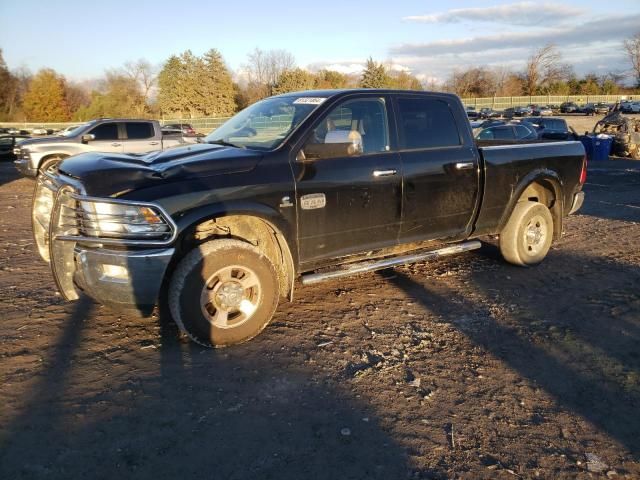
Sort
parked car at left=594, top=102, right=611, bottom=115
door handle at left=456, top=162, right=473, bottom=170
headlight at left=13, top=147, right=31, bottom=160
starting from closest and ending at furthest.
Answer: door handle at left=456, top=162, right=473, bottom=170
headlight at left=13, top=147, right=31, bottom=160
parked car at left=594, top=102, right=611, bottom=115

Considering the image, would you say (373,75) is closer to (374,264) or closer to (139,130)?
(139,130)

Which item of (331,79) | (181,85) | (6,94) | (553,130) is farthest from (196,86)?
(553,130)

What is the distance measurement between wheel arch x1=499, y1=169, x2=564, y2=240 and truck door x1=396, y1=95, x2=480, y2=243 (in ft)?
2.26

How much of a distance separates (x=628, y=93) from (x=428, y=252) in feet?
334

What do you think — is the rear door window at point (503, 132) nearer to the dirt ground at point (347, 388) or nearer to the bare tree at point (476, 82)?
the dirt ground at point (347, 388)

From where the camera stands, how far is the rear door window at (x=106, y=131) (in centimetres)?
1404

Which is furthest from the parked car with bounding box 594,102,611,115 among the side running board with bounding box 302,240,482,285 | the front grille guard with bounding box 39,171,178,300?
the front grille guard with bounding box 39,171,178,300

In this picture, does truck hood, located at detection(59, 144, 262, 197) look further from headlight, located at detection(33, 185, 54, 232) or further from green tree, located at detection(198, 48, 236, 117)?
green tree, located at detection(198, 48, 236, 117)

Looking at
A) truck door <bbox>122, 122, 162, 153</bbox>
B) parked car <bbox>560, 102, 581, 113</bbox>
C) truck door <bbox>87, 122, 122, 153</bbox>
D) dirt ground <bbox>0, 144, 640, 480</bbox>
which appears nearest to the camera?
dirt ground <bbox>0, 144, 640, 480</bbox>

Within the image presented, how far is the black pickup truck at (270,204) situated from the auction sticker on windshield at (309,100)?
24 millimetres

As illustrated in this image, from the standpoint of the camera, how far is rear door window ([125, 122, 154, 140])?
14406 mm

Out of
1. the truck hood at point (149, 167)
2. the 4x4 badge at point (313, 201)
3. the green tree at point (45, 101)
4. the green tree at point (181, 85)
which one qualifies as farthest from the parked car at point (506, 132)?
the green tree at point (45, 101)

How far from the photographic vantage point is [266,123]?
4.77 meters

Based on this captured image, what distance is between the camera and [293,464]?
8.86 ft
